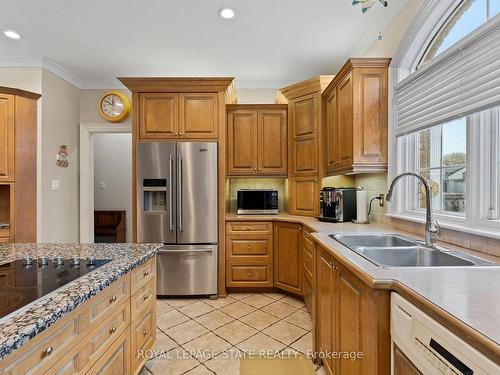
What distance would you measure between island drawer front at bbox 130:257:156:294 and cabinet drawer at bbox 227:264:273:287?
1482 millimetres

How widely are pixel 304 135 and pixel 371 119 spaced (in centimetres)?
99

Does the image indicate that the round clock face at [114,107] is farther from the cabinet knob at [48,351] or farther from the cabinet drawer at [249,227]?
the cabinet knob at [48,351]

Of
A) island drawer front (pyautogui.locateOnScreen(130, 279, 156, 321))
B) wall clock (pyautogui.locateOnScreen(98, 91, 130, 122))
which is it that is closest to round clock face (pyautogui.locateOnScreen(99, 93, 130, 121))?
wall clock (pyautogui.locateOnScreen(98, 91, 130, 122))

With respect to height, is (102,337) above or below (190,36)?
below

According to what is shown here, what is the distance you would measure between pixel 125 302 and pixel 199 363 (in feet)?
2.82

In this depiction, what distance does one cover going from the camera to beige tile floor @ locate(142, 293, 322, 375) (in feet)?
6.53

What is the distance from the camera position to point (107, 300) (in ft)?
4.25

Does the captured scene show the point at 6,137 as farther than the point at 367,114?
Yes

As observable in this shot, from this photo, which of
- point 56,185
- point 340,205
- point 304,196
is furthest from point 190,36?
point 56,185

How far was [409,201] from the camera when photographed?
229 cm

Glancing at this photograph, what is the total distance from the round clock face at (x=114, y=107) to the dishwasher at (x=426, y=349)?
4.07 metres

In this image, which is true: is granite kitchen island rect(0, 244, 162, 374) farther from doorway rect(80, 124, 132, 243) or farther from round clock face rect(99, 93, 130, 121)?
doorway rect(80, 124, 132, 243)

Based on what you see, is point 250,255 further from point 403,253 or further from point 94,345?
point 94,345

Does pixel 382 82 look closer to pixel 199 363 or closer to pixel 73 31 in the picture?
pixel 199 363
